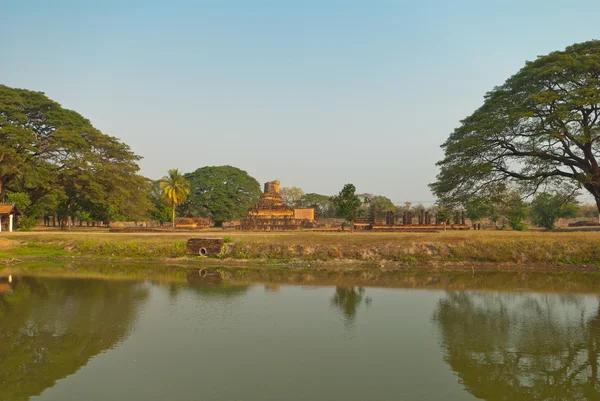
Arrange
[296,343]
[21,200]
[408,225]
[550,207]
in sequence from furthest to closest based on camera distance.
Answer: [21,200] < [408,225] < [550,207] < [296,343]

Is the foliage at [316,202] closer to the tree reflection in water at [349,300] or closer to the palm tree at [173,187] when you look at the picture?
the palm tree at [173,187]

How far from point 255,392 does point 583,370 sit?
607 cm

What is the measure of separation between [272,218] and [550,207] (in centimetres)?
2451

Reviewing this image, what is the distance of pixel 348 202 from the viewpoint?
117ft

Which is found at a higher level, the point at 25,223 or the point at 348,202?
the point at 348,202

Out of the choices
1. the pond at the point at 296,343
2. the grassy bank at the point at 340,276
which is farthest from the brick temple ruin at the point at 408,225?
the pond at the point at 296,343

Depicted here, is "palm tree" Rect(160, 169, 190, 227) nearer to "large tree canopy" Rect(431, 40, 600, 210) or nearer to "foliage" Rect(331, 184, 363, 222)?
"foliage" Rect(331, 184, 363, 222)

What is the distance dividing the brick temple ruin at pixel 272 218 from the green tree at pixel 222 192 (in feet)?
48.9

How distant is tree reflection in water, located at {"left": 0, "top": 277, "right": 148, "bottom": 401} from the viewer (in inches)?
278

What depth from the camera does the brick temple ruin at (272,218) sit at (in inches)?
1566

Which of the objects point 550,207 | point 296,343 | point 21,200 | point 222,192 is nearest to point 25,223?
point 21,200

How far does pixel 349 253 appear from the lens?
21969mm

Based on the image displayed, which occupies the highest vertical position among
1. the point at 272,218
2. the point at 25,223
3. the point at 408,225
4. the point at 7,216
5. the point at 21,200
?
the point at 21,200

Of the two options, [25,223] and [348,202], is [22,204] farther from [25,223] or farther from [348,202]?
[348,202]
